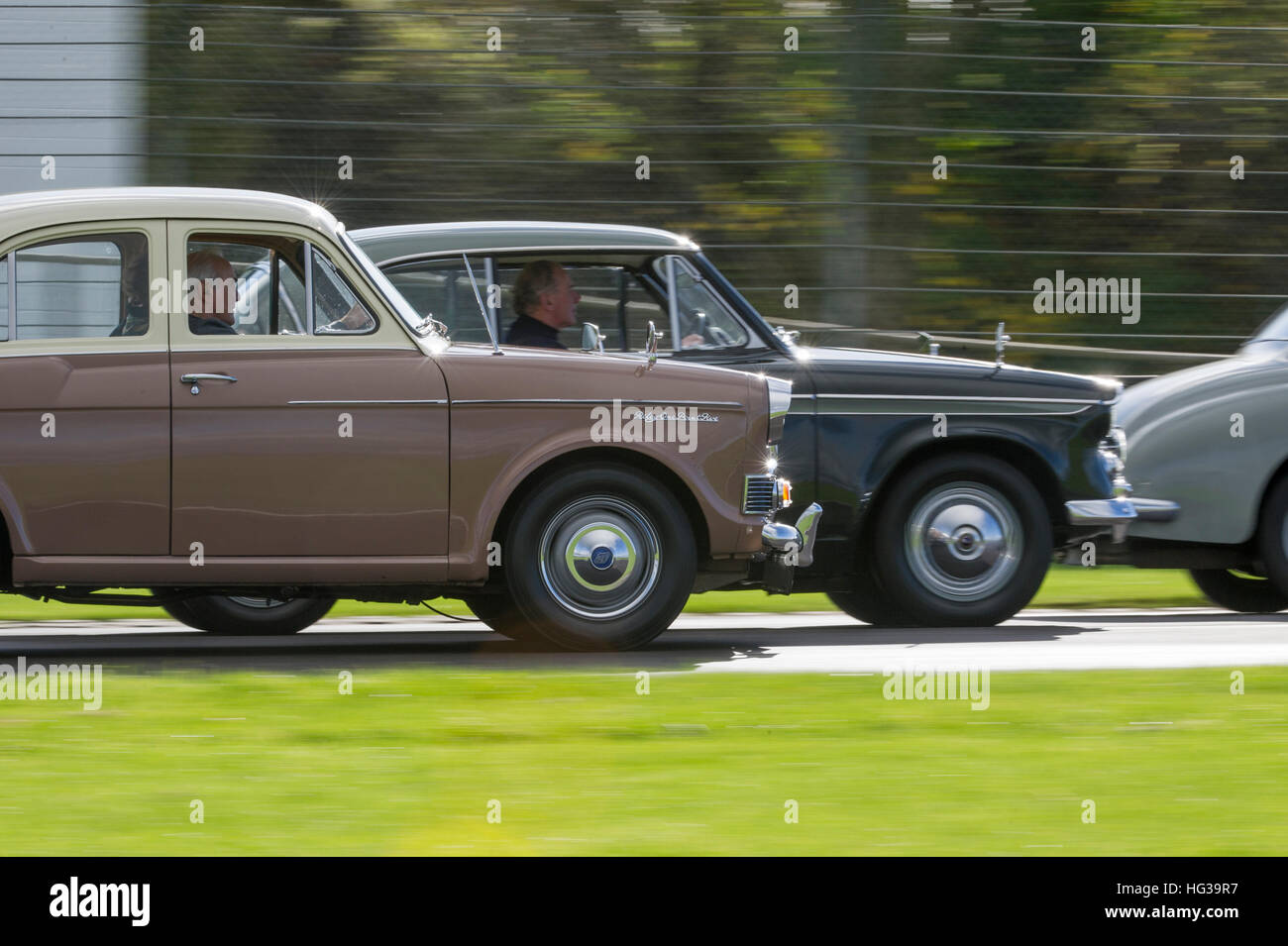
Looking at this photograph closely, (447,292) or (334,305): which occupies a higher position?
(447,292)

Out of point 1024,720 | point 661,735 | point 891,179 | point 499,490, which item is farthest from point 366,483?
point 891,179

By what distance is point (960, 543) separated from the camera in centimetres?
878

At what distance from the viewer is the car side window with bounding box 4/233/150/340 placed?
23.6 feet

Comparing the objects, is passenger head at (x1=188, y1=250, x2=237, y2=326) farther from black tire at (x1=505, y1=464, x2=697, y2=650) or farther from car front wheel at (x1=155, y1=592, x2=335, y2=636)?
car front wheel at (x1=155, y1=592, x2=335, y2=636)

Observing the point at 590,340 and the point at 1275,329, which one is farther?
the point at 1275,329

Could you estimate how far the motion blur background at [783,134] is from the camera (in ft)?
35.2

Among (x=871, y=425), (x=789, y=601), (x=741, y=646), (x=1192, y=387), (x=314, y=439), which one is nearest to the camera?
(x=314, y=439)

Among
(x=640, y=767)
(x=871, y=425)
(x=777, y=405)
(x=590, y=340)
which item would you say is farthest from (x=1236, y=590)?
(x=640, y=767)

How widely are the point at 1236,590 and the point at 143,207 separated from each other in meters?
6.14

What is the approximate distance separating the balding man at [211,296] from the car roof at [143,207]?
18cm

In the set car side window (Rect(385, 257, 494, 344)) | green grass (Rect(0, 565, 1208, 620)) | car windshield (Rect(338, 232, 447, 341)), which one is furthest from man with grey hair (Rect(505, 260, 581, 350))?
green grass (Rect(0, 565, 1208, 620))

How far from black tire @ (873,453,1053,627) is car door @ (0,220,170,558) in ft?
10.8

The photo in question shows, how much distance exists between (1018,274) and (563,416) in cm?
486

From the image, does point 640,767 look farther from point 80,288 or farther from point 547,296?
point 547,296
